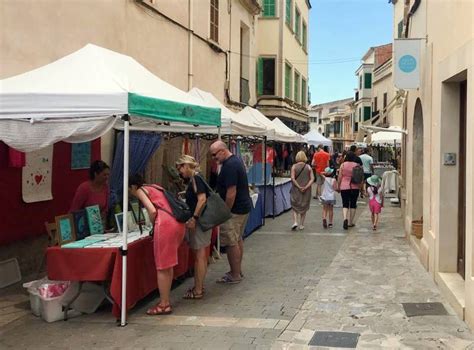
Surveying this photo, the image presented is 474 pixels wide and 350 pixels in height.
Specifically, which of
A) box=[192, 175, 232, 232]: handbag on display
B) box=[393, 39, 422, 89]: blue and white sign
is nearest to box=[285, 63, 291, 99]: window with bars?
box=[393, 39, 422, 89]: blue and white sign

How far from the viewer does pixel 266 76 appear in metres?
24.3

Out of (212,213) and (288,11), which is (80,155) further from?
(288,11)

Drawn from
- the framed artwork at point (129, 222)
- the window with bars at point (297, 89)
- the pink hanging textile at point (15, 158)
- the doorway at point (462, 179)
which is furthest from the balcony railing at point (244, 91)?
the doorway at point (462, 179)

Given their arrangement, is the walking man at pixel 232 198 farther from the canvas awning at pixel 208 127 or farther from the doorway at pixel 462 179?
the doorway at pixel 462 179

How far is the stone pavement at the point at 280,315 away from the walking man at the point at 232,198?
1.09 ft

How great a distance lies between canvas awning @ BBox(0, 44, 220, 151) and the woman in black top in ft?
1.93

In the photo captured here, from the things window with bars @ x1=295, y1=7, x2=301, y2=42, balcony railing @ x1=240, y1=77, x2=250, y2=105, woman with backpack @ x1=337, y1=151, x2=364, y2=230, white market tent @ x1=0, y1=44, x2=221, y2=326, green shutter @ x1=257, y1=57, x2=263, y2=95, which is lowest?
woman with backpack @ x1=337, y1=151, x2=364, y2=230

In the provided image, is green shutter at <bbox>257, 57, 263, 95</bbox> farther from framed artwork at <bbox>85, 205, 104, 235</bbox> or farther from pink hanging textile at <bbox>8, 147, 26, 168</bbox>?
framed artwork at <bbox>85, 205, 104, 235</bbox>

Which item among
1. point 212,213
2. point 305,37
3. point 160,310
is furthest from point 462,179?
point 305,37

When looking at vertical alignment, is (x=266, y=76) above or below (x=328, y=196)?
above

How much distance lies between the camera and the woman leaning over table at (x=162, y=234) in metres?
5.71

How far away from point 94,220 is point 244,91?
13.6m

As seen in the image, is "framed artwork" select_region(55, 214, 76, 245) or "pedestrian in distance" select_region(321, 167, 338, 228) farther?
"pedestrian in distance" select_region(321, 167, 338, 228)

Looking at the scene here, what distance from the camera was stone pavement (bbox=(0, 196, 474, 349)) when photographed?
16.4 feet
